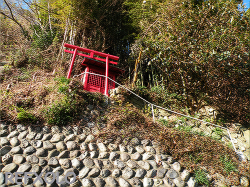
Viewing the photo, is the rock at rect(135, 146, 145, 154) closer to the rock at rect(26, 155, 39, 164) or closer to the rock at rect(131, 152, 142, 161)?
the rock at rect(131, 152, 142, 161)

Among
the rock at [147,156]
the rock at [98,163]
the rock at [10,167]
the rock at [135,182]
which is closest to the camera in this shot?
the rock at [10,167]

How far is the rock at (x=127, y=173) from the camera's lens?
3.82 meters

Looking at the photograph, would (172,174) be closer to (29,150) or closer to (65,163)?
(65,163)

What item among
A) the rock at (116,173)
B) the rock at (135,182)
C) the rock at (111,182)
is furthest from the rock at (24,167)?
the rock at (135,182)

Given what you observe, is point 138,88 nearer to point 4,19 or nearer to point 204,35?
point 204,35

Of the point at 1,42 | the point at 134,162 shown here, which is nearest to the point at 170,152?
the point at 134,162

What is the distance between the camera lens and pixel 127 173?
386 cm

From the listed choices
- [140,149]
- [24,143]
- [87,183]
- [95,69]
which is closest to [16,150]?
[24,143]

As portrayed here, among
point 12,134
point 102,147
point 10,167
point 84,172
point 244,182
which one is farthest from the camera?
point 244,182

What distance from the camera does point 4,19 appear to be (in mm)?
10945

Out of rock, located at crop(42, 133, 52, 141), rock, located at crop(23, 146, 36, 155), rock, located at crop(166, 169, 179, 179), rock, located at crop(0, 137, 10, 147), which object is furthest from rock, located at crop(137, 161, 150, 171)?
rock, located at crop(0, 137, 10, 147)

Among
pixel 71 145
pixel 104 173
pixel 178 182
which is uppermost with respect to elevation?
pixel 71 145

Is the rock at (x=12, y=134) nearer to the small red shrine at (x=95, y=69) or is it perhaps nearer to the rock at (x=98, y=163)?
the rock at (x=98, y=163)

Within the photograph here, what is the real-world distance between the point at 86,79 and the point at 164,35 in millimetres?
4089
